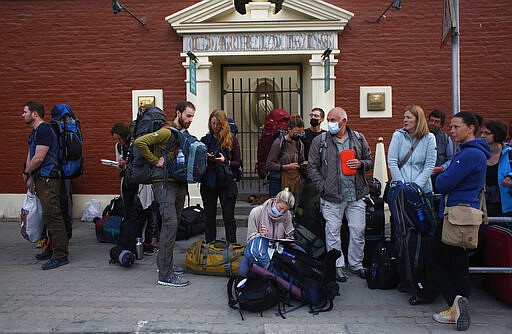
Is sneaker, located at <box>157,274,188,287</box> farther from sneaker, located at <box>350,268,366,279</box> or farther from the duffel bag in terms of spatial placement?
the duffel bag

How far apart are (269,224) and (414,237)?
145 cm

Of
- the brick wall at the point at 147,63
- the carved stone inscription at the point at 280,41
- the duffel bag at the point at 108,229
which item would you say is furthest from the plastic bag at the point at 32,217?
the carved stone inscription at the point at 280,41

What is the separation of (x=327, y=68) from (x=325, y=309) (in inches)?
207

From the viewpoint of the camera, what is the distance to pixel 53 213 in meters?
6.06

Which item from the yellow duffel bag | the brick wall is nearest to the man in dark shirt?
the yellow duffel bag

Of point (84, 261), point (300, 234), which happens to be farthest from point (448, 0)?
point (84, 261)

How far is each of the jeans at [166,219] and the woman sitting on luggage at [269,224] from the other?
788 millimetres

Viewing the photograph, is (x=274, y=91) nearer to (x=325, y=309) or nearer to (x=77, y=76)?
(x=77, y=76)

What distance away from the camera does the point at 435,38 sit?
9070 millimetres

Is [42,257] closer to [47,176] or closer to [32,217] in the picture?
[32,217]

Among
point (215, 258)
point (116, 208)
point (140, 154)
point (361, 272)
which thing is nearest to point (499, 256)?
point (361, 272)

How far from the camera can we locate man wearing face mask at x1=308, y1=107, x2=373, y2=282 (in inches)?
217

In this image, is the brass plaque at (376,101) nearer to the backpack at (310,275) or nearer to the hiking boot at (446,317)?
the backpack at (310,275)

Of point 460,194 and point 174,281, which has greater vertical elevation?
point 460,194
